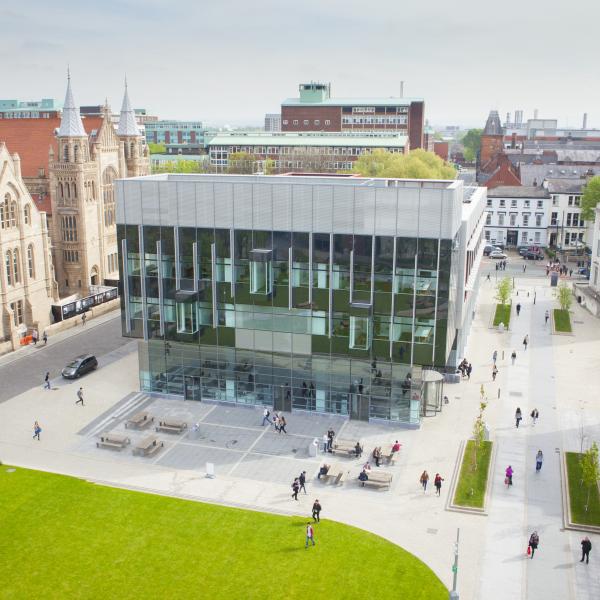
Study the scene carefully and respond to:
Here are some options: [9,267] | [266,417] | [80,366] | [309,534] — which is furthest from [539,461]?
[9,267]

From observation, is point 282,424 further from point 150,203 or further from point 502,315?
point 502,315

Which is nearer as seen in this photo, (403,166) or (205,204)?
(205,204)

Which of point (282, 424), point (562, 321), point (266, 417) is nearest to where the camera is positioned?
point (282, 424)

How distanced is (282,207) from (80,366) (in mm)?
21546

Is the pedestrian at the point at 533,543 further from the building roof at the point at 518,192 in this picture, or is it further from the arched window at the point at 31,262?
the building roof at the point at 518,192

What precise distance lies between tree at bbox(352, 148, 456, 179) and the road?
159 feet

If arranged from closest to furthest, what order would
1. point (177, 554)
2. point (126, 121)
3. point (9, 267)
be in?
point (177, 554) < point (9, 267) < point (126, 121)

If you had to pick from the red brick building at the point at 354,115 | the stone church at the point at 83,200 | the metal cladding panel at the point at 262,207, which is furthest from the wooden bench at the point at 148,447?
the red brick building at the point at 354,115

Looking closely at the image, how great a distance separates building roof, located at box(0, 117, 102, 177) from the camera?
8350 centimetres

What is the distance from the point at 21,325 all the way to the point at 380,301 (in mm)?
37019

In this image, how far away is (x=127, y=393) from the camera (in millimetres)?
51250

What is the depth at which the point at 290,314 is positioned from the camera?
4603 cm

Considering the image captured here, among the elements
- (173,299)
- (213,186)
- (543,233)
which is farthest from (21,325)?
(543,233)

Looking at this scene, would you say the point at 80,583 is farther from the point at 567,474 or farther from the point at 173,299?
the point at 567,474
